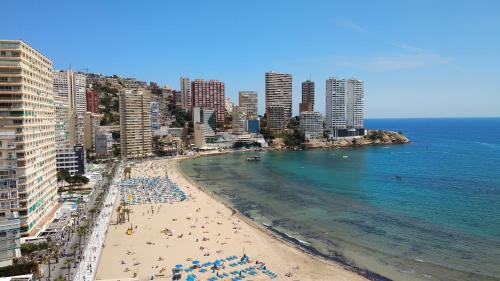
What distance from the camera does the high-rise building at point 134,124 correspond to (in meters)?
90.0

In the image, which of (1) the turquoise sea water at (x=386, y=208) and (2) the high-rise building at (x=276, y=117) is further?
(2) the high-rise building at (x=276, y=117)

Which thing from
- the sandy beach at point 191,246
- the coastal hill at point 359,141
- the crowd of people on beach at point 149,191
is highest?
the coastal hill at point 359,141

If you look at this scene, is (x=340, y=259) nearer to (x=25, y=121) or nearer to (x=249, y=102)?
(x=25, y=121)

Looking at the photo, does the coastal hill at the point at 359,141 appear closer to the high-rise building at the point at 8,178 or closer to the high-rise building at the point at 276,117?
the high-rise building at the point at 276,117

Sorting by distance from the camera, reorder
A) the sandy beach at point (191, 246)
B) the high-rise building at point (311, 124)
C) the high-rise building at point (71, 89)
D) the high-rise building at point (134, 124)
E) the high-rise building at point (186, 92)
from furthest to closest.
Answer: the high-rise building at point (186, 92) < the high-rise building at point (311, 124) < the high-rise building at point (71, 89) < the high-rise building at point (134, 124) < the sandy beach at point (191, 246)

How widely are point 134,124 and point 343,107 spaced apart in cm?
7713

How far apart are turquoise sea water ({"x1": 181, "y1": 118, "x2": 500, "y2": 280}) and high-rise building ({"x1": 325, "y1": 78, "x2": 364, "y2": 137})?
53.3 m

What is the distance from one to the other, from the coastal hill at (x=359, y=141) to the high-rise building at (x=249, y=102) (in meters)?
26.8

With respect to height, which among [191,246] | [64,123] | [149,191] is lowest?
[191,246]

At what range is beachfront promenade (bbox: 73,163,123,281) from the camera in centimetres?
2505

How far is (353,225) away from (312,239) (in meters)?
5.63

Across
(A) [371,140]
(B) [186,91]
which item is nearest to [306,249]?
(A) [371,140]

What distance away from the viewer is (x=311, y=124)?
130750 millimetres

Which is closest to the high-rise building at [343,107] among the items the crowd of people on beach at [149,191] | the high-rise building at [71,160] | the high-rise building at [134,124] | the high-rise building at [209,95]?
the high-rise building at [209,95]
